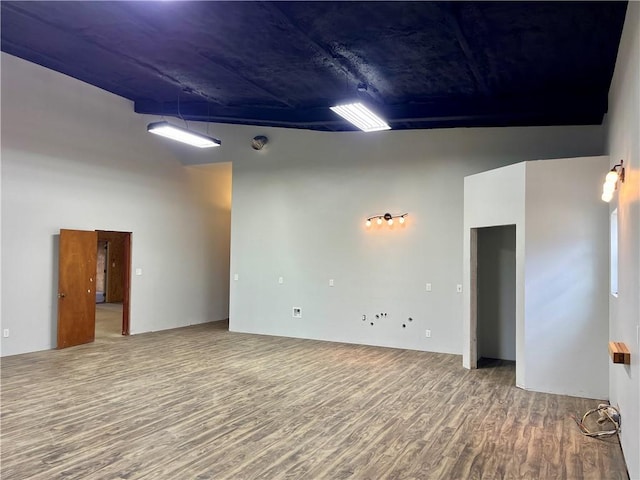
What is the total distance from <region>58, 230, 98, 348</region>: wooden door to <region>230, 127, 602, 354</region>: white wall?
98.5 inches

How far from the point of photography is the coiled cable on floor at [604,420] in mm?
3910

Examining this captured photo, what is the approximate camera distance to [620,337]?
3.84 m

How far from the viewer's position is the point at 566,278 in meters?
4.99

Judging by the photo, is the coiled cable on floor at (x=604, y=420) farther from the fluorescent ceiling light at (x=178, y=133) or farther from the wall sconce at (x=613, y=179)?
the fluorescent ceiling light at (x=178, y=133)

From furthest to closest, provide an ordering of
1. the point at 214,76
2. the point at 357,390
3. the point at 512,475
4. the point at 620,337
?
the point at 214,76 → the point at 357,390 → the point at 620,337 → the point at 512,475

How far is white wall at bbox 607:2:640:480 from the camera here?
2.90 m

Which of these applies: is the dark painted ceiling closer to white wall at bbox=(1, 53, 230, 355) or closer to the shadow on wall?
white wall at bbox=(1, 53, 230, 355)

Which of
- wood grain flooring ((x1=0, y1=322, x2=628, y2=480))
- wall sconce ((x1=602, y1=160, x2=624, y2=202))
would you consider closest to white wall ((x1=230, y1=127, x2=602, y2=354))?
wood grain flooring ((x1=0, y1=322, x2=628, y2=480))

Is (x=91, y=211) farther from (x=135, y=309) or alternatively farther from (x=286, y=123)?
(x=286, y=123)

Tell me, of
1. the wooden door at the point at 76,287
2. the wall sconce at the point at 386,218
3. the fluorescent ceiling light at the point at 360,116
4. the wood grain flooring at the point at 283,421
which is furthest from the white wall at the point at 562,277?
the wooden door at the point at 76,287

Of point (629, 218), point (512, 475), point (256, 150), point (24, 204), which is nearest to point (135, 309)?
point (24, 204)

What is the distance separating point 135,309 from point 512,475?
7.18m

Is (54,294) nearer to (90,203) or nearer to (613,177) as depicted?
(90,203)

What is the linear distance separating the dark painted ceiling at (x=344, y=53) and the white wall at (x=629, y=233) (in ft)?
1.64
